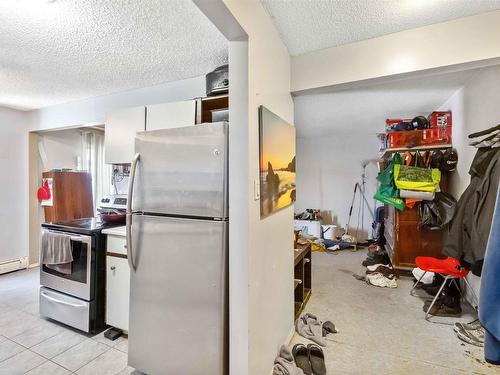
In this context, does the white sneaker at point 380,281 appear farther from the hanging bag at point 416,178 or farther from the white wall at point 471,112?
the hanging bag at point 416,178

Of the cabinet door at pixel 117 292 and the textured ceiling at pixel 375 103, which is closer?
the cabinet door at pixel 117 292

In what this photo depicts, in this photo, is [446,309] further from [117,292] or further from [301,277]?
[117,292]

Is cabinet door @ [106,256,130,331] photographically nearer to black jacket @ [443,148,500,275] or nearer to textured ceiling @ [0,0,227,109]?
textured ceiling @ [0,0,227,109]

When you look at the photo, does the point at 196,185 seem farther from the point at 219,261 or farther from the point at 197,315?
the point at 197,315

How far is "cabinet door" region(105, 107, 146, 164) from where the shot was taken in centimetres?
264

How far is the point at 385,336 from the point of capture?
2.26m

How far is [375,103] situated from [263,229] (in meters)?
2.74

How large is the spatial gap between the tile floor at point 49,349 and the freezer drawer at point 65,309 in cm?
9

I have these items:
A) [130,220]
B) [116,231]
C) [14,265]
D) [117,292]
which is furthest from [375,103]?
[14,265]

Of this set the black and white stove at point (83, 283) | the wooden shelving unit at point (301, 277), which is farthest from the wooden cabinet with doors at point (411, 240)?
the black and white stove at point (83, 283)

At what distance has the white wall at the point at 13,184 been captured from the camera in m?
3.74

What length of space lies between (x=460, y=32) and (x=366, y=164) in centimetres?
382

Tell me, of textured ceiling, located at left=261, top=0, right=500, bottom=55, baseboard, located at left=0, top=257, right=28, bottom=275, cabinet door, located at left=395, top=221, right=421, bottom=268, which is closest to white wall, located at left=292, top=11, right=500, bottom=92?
textured ceiling, located at left=261, top=0, right=500, bottom=55

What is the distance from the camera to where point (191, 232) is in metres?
1.58
